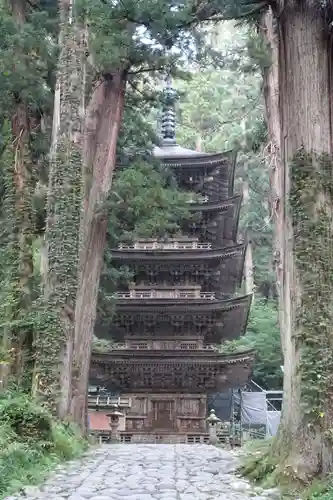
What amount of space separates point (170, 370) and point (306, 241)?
12420mm

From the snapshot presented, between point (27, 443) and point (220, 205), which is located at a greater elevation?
point (220, 205)

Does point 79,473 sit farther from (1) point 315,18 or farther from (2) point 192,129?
(2) point 192,129

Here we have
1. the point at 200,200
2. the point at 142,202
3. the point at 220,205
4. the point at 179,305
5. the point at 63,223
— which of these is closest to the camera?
the point at 63,223

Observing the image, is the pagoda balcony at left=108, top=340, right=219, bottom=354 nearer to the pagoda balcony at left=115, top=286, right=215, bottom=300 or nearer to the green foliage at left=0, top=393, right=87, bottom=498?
the pagoda balcony at left=115, top=286, right=215, bottom=300

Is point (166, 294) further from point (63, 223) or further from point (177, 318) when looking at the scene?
point (63, 223)

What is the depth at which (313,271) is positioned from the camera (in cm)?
541

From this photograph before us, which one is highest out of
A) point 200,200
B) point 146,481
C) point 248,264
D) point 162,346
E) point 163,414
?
point 200,200

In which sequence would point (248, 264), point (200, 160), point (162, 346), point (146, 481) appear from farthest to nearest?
point (248, 264), point (200, 160), point (162, 346), point (146, 481)

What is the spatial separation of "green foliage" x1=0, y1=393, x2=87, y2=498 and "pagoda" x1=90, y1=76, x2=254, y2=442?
8.98 metres

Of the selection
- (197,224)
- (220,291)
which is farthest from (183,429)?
(197,224)

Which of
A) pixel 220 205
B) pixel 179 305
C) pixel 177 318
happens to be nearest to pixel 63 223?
pixel 179 305

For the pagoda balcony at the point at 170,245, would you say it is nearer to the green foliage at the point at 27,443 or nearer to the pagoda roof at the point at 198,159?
the pagoda roof at the point at 198,159

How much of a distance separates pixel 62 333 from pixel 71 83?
13.2 feet

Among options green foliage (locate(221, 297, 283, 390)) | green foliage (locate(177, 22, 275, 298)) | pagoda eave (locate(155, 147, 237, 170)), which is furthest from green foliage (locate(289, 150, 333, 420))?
green foliage (locate(177, 22, 275, 298))
